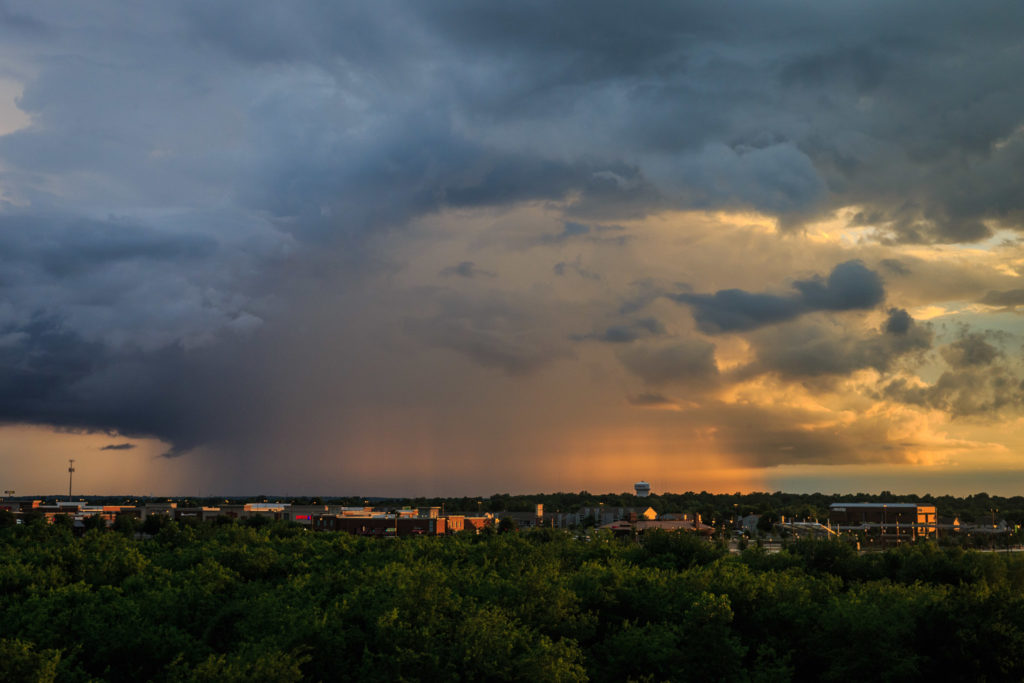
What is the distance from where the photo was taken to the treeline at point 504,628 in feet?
136

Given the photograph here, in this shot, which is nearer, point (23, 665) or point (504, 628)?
point (23, 665)

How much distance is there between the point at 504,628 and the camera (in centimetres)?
4288

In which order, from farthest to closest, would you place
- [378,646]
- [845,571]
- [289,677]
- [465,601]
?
[845,571]
[465,601]
[378,646]
[289,677]

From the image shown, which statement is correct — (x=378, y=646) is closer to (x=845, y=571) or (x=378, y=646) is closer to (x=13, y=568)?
(x=13, y=568)

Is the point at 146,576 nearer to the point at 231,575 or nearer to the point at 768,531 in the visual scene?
the point at 231,575

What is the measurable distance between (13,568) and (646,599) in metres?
47.0

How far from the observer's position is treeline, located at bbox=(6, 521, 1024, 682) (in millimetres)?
41312

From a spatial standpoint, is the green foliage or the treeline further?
the treeline

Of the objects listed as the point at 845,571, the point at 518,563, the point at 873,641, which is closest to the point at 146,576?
the point at 518,563

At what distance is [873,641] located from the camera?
1806 inches

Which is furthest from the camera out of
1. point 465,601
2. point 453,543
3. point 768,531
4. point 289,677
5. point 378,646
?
point 768,531

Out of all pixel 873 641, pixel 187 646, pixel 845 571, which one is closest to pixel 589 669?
pixel 873 641

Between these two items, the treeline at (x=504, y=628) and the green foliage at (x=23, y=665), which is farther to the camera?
the treeline at (x=504, y=628)

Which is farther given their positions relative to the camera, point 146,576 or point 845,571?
point 845,571
